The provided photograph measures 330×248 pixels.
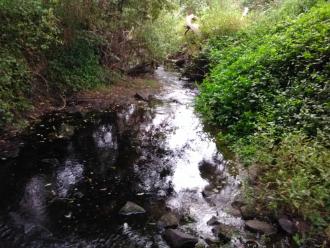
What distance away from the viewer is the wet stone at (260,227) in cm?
481

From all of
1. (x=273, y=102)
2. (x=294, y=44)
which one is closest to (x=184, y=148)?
(x=273, y=102)

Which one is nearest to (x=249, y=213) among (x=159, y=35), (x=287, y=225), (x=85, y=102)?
(x=287, y=225)

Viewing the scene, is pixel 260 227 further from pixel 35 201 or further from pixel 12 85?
pixel 12 85

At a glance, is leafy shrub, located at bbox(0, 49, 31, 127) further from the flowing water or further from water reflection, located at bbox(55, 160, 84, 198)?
water reflection, located at bbox(55, 160, 84, 198)

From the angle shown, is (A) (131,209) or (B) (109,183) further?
(B) (109,183)

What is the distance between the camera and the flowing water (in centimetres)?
469

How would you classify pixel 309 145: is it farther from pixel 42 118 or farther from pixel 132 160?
pixel 42 118

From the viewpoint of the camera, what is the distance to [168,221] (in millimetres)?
4922

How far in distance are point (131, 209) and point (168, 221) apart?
2.00 feet

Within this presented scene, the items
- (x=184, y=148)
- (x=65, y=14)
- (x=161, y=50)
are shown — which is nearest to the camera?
(x=184, y=148)

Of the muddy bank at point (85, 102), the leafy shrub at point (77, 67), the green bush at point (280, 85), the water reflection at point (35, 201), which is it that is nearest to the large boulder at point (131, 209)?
the water reflection at point (35, 201)

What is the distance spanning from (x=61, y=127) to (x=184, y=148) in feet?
9.38

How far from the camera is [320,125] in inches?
228

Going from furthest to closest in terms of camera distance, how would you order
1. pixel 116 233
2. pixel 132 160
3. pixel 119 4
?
pixel 119 4 → pixel 132 160 → pixel 116 233
